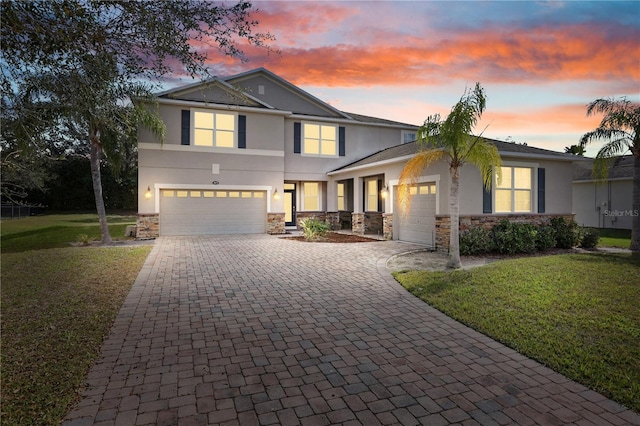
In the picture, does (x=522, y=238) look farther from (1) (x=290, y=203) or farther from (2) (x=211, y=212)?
(2) (x=211, y=212)

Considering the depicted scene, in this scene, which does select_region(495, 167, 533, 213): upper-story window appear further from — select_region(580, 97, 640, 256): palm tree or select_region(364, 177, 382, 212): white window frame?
select_region(364, 177, 382, 212): white window frame

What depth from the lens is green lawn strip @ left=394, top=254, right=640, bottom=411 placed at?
388 cm

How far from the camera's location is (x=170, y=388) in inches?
136

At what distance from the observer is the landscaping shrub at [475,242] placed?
11.5m

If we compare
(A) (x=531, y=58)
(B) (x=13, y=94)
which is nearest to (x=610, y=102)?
(A) (x=531, y=58)

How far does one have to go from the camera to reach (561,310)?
5648 mm

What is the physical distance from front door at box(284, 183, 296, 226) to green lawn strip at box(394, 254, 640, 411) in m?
13.3

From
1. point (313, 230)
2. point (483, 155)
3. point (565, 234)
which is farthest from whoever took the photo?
point (313, 230)

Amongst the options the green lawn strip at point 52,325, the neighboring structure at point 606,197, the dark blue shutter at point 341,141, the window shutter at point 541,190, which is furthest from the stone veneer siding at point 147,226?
the neighboring structure at point 606,197

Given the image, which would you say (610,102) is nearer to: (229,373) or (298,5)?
(298,5)

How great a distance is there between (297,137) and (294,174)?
2034mm

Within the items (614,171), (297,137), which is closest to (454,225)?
(297,137)

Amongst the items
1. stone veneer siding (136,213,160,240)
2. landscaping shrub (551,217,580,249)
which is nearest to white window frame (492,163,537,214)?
landscaping shrub (551,217,580,249)

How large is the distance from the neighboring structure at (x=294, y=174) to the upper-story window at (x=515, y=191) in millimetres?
39
